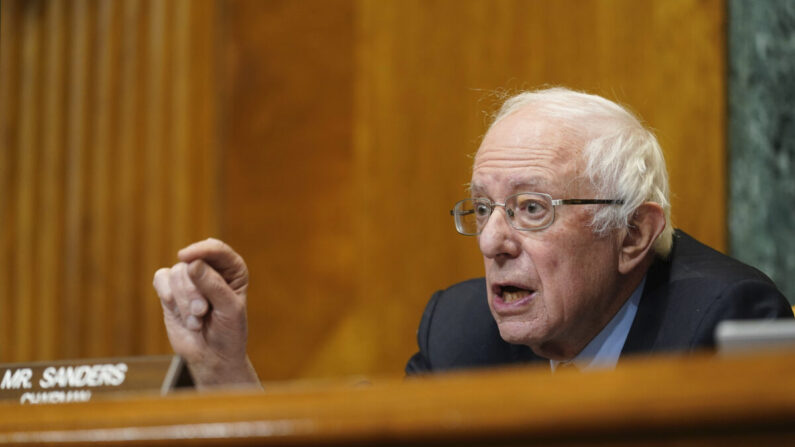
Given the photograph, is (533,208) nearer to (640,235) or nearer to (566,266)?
(566,266)

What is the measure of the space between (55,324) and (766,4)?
2.62 meters

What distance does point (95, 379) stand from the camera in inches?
41.3

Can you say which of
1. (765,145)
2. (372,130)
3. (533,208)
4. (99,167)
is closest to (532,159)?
(533,208)

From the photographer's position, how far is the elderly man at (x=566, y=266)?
4.85 feet

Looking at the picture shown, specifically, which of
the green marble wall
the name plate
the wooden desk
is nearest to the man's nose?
the name plate

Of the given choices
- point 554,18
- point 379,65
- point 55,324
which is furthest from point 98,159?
point 554,18

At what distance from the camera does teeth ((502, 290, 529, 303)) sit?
1.64 m

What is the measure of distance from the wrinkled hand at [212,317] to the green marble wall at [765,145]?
1.58 m

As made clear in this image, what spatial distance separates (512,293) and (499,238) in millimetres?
120

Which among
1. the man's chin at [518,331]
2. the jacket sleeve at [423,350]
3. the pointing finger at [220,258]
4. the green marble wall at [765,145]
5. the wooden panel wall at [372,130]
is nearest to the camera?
the pointing finger at [220,258]

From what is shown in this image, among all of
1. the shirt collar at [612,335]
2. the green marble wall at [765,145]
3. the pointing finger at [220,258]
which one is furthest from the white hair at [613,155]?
the green marble wall at [765,145]

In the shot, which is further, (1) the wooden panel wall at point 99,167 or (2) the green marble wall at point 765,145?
(1) the wooden panel wall at point 99,167

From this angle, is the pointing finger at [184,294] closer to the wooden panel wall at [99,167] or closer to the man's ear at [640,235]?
the man's ear at [640,235]

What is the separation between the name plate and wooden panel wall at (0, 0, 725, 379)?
1877 mm
